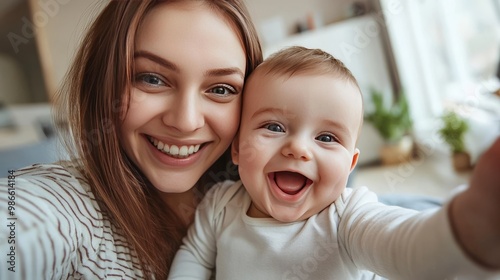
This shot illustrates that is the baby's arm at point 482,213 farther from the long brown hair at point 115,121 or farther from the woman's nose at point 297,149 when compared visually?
the long brown hair at point 115,121

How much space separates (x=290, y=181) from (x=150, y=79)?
269 millimetres

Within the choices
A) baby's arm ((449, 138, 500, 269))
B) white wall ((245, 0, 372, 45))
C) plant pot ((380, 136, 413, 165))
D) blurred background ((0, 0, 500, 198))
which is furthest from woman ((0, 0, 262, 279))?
white wall ((245, 0, 372, 45))

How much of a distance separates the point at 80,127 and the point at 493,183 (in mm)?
586

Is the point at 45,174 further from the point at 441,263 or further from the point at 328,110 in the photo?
the point at 441,263

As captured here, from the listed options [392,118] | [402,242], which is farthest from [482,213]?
[392,118]

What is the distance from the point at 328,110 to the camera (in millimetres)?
583

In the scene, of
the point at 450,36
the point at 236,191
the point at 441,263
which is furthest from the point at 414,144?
the point at 441,263

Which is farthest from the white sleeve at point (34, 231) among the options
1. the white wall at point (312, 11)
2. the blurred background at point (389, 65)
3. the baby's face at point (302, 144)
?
the white wall at point (312, 11)

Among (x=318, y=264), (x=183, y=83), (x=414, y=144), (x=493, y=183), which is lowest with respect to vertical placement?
(x=414, y=144)

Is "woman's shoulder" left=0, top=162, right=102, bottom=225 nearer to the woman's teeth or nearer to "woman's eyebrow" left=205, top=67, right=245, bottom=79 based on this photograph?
the woman's teeth

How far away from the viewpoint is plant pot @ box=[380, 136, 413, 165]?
2.55 m

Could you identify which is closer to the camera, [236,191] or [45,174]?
[45,174]

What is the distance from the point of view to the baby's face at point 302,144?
22.8 inches

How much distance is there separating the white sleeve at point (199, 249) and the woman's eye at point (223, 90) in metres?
0.18
